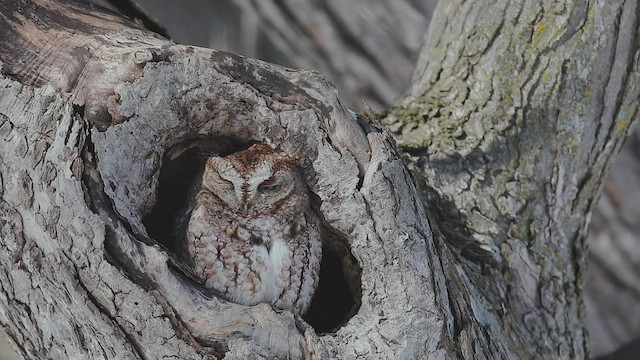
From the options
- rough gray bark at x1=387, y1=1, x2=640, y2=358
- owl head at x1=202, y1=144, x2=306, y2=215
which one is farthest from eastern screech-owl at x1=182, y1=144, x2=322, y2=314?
rough gray bark at x1=387, y1=1, x2=640, y2=358

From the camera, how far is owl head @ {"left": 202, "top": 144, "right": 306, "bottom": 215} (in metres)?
2.62

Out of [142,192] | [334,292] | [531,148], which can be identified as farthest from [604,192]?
[142,192]

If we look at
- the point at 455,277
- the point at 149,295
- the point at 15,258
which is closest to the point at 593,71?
the point at 455,277

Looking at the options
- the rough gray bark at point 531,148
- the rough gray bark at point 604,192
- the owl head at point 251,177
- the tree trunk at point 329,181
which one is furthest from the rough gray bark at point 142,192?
the rough gray bark at point 604,192

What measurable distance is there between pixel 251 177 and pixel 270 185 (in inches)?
3.2

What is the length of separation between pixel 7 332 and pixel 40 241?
13.4 inches

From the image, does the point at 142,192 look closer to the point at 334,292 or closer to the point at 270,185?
the point at 270,185

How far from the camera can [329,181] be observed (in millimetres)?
2463

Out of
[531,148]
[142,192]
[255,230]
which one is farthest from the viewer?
[531,148]

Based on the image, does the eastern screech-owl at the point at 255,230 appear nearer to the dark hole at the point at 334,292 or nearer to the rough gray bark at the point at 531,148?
the dark hole at the point at 334,292

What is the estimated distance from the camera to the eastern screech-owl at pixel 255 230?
2.62 metres

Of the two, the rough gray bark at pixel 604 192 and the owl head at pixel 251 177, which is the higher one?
the rough gray bark at pixel 604 192

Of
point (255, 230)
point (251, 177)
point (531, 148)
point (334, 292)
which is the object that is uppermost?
point (531, 148)

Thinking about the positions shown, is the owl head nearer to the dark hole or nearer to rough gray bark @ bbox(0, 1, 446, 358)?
rough gray bark @ bbox(0, 1, 446, 358)
